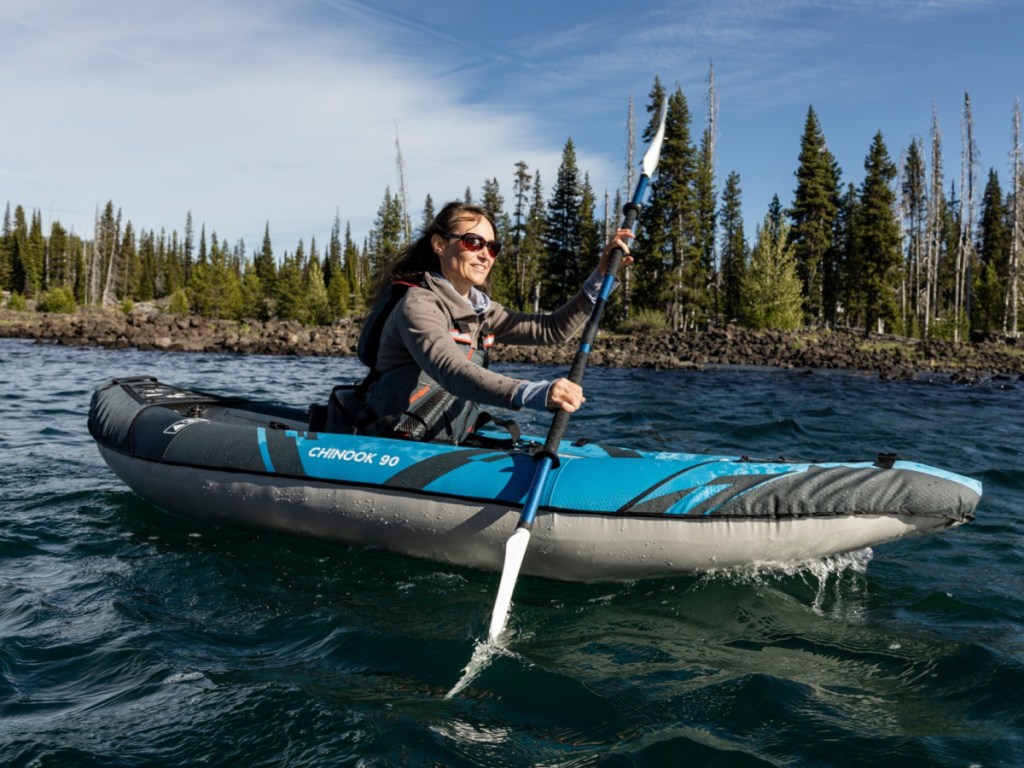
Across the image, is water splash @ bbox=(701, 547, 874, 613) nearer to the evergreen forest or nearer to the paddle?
the paddle

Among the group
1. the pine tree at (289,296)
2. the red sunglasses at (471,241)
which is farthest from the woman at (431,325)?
the pine tree at (289,296)

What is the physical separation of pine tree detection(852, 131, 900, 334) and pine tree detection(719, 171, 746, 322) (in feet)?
41.7

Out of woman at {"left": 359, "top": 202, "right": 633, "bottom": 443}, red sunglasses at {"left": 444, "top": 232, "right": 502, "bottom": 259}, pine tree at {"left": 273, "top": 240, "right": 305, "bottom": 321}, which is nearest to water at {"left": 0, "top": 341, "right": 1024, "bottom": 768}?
woman at {"left": 359, "top": 202, "right": 633, "bottom": 443}

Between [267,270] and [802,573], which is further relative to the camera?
[267,270]

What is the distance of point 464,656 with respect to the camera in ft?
11.6

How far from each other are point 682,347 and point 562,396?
92.9ft

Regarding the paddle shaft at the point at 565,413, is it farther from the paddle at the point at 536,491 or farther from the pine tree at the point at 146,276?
the pine tree at the point at 146,276

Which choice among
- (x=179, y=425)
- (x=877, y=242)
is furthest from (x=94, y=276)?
(x=179, y=425)

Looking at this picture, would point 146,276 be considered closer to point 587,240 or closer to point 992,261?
point 587,240

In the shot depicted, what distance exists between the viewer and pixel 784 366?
27375 mm

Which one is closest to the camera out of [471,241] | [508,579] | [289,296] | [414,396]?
[508,579]

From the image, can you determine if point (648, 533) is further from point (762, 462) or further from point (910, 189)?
point (910, 189)

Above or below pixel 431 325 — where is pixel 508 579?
below

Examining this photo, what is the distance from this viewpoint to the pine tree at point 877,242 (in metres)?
39.0
